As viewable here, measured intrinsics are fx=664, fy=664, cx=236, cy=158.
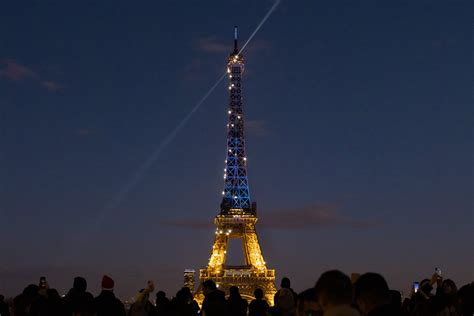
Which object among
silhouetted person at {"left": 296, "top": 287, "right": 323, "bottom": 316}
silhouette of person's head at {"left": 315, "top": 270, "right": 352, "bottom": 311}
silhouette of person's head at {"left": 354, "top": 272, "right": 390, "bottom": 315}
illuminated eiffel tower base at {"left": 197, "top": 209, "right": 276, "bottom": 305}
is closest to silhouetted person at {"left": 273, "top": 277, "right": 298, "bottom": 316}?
silhouetted person at {"left": 296, "top": 287, "right": 323, "bottom": 316}

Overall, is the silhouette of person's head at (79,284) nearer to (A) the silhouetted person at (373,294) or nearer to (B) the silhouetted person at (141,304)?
(B) the silhouetted person at (141,304)

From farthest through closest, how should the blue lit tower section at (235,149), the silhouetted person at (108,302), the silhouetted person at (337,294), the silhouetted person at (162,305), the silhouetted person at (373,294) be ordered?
the blue lit tower section at (235,149) → the silhouetted person at (162,305) → the silhouetted person at (108,302) → the silhouetted person at (373,294) → the silhouetted person at (337,294)

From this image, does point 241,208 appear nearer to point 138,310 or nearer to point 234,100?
point 234,100

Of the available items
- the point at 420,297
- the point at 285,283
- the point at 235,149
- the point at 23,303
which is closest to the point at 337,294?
the point at 23,303

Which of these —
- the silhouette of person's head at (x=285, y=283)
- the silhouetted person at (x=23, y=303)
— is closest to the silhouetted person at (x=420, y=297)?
the silhouette of person's head at (x=285, y=283)

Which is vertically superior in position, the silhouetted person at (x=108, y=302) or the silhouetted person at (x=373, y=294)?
the silhouetted person at (x=108, y=302)

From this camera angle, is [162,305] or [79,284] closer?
[79,284]

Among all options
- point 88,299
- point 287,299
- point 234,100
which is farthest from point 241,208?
point 88,299

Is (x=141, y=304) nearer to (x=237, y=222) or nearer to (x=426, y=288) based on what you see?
(x=426, y=288)
